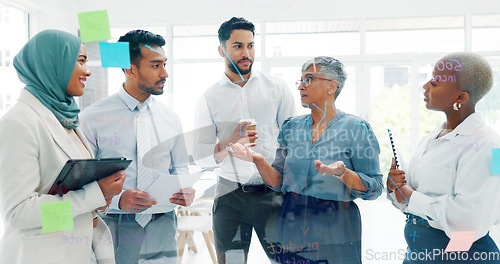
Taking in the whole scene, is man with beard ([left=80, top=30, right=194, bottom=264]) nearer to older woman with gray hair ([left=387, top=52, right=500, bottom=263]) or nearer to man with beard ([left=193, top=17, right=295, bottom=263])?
man with beard ([left=193, top=17, right=295, bottom=263])

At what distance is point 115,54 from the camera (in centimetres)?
146

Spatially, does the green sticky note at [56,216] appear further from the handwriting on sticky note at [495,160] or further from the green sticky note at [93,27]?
the handwriting on sticky note at [495,160]

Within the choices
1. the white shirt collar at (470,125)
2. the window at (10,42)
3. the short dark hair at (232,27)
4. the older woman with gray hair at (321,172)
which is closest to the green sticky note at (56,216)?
the older woman with gray hair at (321,172)

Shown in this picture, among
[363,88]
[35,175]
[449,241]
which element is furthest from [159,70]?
[449,241]

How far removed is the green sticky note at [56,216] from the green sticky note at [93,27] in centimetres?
69

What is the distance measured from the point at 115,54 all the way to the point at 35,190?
2.19 ft

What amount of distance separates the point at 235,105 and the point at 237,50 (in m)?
0.23

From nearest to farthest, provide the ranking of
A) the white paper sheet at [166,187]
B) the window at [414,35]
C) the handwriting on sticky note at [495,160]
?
the handwriting on sticky note at [495,160] < the white paper sheet at [166,187] < the window at [414,35]

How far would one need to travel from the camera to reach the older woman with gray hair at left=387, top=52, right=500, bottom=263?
1192 millimetres

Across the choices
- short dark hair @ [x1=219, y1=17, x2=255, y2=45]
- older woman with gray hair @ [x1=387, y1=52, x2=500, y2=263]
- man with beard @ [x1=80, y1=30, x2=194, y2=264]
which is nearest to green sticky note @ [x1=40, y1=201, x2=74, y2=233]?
man with beard @ [x1=80, y1=30, x2=194, y2=264]

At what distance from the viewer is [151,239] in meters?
1.50

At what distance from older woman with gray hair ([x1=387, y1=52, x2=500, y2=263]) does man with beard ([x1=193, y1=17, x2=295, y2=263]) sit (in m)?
0.53

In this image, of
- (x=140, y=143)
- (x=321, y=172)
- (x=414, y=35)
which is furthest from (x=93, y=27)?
(x=414, y=35)

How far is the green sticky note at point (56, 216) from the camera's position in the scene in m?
0.99
